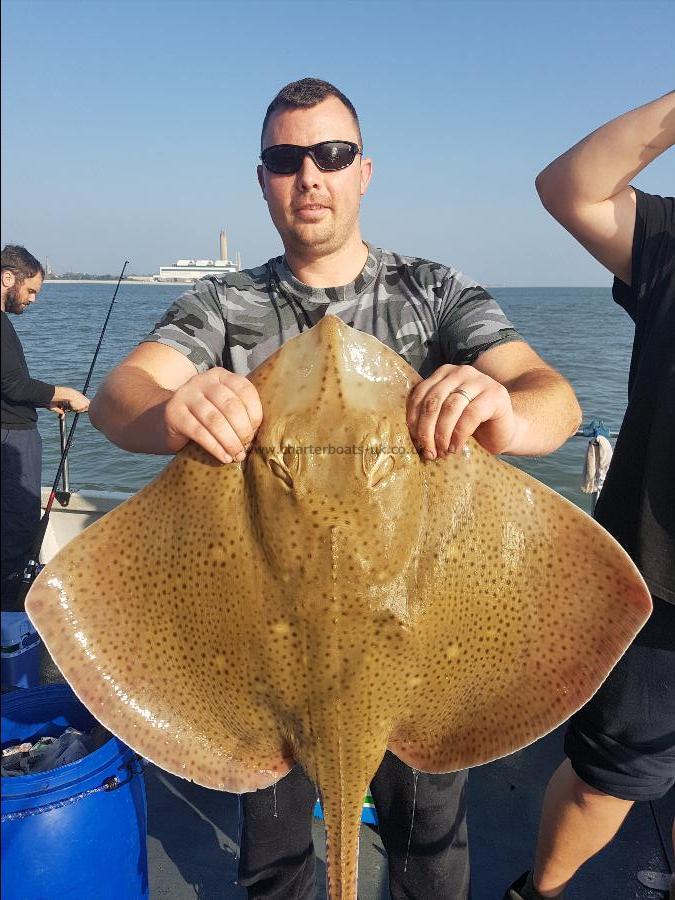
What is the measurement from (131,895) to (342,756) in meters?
1.51

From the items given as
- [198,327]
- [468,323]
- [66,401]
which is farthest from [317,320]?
[66,401]

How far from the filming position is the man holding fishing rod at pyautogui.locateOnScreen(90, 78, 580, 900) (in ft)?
7.54

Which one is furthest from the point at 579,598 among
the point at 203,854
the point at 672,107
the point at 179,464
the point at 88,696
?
the point at 203,854

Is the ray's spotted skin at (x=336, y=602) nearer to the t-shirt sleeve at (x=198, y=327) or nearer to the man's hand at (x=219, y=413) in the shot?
the man's hand at (x=219, y=413)

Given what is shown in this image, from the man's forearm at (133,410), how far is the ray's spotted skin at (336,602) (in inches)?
7.0

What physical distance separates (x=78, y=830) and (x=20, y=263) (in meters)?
5.19

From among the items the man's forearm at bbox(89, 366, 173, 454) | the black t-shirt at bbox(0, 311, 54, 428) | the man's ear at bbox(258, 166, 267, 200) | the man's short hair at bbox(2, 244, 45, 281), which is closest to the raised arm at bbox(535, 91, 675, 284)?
the man's ear at bbox(258, 166, 267, 200)

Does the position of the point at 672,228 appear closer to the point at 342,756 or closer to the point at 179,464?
the point at 179,464

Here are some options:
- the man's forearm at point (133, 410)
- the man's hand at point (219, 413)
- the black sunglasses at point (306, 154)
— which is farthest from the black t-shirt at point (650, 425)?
the man's forearm at point (133, 410)

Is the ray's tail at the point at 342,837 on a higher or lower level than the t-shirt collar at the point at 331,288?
lower

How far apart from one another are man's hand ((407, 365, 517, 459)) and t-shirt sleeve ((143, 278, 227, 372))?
39.7 inches

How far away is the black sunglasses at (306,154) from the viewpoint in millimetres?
2355

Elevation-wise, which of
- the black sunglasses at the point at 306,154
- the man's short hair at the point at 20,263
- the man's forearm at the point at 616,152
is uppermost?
the man's forearm at the point at 616,152

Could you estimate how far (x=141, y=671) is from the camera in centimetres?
192
